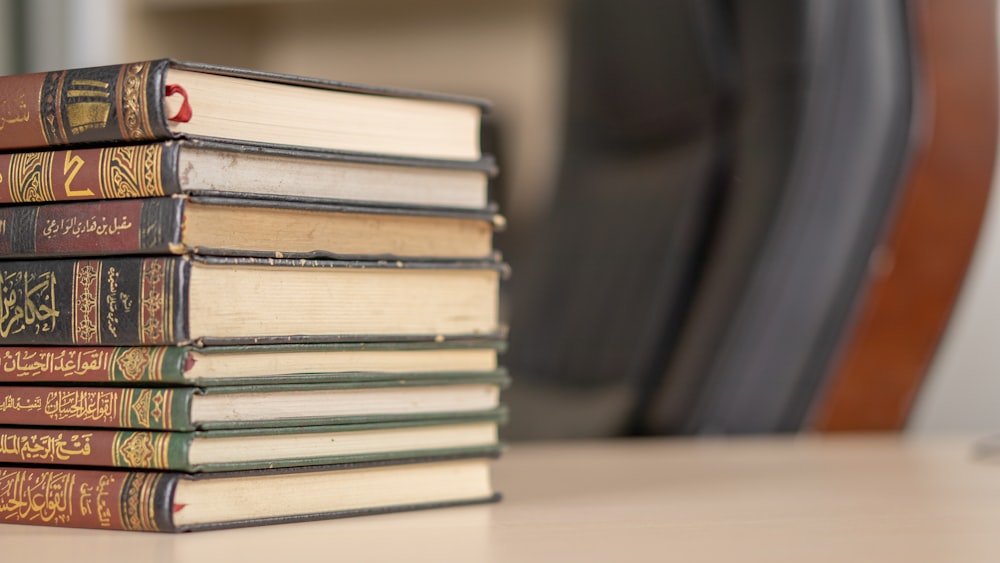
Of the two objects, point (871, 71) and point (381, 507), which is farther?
point (871, 71)

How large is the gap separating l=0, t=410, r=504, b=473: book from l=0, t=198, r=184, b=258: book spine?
9 centimetres

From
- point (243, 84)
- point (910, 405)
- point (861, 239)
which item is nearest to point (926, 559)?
point (243, 84)

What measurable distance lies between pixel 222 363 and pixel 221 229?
0.06 meters

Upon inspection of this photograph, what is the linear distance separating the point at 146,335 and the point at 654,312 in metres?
0.80

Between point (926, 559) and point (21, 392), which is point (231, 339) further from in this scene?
point (926, 559)

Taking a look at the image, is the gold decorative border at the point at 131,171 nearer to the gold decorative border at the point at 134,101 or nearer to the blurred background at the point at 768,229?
the gold decorative border at the point at 134,101

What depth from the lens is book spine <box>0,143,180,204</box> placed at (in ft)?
1.68

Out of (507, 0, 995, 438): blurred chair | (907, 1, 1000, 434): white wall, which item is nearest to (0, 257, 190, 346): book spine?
(507, 0, 995, 438): blurred chair

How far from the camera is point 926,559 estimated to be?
1.58 ft

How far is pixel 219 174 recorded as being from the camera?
53 centimetres

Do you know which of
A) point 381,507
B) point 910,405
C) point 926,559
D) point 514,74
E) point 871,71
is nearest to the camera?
point 926,559

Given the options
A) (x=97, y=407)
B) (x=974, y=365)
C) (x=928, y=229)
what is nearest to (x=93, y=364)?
(x=97, y=407)

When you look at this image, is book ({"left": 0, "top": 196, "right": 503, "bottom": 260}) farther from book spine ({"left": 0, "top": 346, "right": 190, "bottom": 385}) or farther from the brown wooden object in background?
the brown wooden object in background

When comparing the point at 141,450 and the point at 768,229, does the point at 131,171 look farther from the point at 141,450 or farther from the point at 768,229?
the point at 768,229
